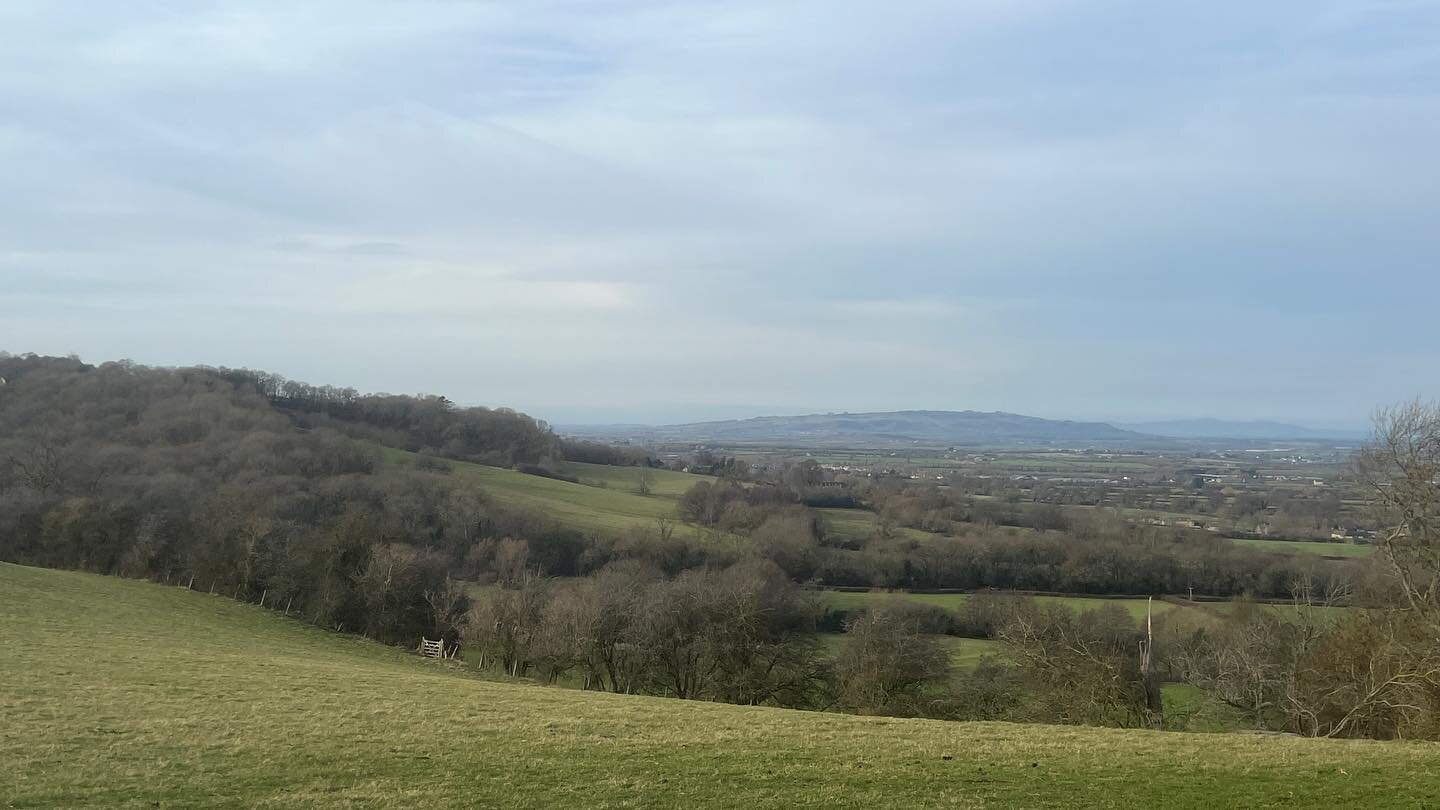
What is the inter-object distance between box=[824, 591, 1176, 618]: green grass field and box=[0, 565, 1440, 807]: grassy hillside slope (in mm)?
37175

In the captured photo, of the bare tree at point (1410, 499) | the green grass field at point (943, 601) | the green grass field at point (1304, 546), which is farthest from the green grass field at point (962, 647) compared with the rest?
the green grass field at point (1304, 546)

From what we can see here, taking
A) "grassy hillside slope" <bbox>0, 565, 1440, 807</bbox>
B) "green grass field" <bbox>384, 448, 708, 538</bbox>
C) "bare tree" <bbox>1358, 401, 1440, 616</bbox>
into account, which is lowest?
"green grass field" <bbox>384, 448, 708, 538</bbox>

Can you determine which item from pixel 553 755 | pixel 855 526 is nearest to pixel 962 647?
pixel 855 526

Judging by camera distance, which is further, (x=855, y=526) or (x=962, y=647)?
(x=855, y=526)

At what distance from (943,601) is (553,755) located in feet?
170

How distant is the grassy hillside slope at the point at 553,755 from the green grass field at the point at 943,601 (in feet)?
122

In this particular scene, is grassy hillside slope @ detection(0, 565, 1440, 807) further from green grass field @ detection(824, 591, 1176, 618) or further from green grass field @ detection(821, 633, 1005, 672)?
green grass field @ detection(824, 591, 1176, 618)

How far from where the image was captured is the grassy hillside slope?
1243 cm

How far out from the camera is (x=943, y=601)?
62.4 meters

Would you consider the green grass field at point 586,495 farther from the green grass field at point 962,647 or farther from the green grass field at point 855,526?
the green grass field at point 962,647

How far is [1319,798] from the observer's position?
1257 centimetres

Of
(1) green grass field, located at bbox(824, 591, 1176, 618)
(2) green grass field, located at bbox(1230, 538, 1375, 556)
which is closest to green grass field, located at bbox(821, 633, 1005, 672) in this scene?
(1) green grass field, located at bbox(824, 591, 1176, 618)

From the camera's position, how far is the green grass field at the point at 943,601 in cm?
5812

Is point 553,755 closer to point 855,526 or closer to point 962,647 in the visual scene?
point 962,647
